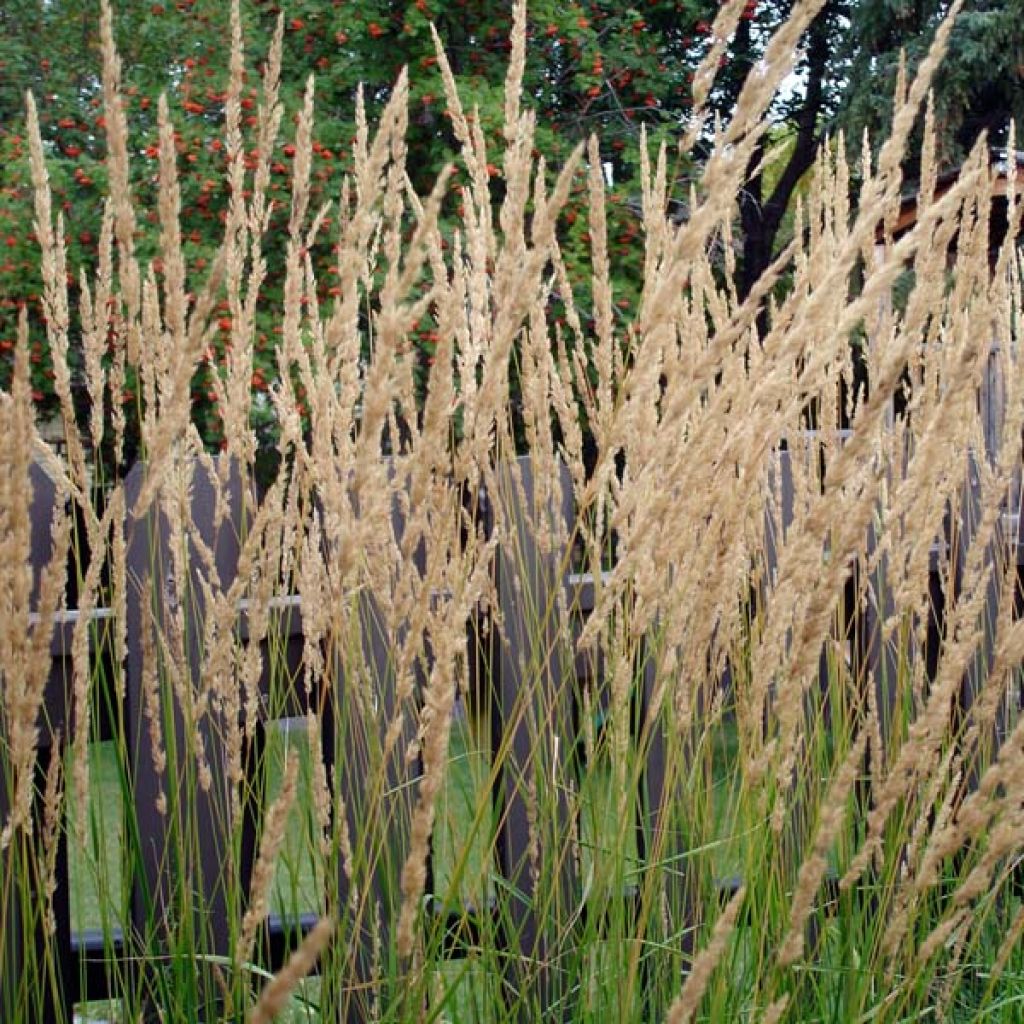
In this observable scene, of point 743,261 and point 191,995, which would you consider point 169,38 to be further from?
point 191,995

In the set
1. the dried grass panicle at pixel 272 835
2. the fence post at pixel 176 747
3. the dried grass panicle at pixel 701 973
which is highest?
the dried grass panicle at pixel 272 835

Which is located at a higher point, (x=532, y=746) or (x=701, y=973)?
(x=701, y=973)

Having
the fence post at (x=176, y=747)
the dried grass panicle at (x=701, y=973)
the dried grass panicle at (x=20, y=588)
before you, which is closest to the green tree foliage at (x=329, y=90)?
the fence post at (x=176, y=747)

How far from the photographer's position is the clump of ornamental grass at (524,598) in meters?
0.91

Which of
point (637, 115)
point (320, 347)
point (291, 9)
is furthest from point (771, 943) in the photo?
point (637, 115)

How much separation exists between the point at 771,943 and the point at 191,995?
0.69m

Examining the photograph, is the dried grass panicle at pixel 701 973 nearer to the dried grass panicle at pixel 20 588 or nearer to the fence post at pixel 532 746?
the dried grass panicle at pixel 20 588

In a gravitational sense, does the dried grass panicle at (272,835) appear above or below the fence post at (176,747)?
above

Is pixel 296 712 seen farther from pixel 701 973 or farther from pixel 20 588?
pixel 701 973

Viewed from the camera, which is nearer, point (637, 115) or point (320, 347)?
point (320, 347)

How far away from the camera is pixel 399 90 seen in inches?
41.2

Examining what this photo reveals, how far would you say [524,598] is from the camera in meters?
1.91

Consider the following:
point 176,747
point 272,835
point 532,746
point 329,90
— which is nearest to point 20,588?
point 272,835

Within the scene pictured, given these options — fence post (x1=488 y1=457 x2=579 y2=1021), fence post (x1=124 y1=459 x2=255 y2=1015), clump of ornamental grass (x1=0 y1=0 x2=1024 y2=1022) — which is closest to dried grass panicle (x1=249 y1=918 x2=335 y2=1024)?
clump of ornamental grass (x1=0 y1=0 x2=1024 y2=1022)
